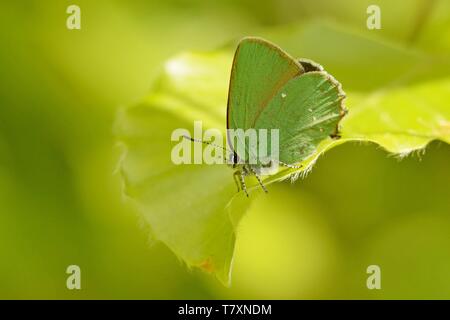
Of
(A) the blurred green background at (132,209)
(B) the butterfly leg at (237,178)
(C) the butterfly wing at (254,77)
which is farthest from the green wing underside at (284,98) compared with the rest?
(A) the blurred green background at (132,209)

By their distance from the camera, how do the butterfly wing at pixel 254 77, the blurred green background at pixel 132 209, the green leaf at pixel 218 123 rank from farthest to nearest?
the blurred green background at pixel 132 209, the butterfly wing at pixel 254 77, the green leaf at pixel 218 123

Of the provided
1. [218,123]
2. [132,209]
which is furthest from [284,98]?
[132,209]

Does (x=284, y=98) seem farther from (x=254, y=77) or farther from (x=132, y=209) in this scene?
(x=132, y=209)

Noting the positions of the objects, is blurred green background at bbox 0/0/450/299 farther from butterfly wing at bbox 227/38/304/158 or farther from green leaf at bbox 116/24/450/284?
butterfly wing at bbox 227/38/304/158

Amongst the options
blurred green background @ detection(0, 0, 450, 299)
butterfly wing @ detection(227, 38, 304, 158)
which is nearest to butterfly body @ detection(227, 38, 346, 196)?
butterfly wing @ detection(227, 38, 304, 158)

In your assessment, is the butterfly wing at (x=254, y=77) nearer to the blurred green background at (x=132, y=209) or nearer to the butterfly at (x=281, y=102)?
the butterfly at (x=281, y=102)
